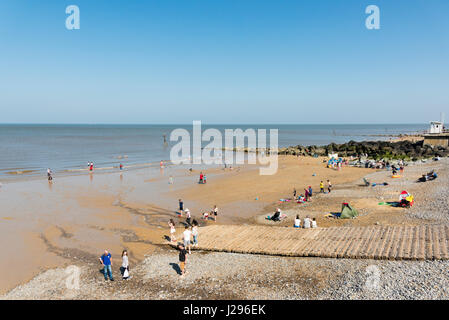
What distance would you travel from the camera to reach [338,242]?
15.4 m

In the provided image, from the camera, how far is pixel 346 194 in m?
27.6

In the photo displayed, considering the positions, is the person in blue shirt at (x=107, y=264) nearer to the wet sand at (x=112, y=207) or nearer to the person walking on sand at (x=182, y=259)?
the wet sand at (x=112, y=207)

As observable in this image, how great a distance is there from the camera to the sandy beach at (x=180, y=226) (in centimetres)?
1199

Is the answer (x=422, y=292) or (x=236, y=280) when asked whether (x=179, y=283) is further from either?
(x=422, y=292)

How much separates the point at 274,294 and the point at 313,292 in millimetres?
1368

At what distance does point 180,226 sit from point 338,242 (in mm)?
10114

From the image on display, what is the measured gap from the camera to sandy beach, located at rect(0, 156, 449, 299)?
39.3ft

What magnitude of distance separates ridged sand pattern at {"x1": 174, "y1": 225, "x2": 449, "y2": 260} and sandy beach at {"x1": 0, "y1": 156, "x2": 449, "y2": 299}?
0.68m

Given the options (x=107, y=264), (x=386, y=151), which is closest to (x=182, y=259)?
(x=107, y=264)

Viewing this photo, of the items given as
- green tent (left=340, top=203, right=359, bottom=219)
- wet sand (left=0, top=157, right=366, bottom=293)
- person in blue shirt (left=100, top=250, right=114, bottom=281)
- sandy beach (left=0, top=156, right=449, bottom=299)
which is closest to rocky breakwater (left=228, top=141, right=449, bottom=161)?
sandy beach (left=0, top=156, right=449, bottom=299)

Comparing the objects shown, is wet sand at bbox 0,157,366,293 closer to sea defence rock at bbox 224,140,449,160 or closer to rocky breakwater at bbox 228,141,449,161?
rocky breakwater at bbox 228,141,449,161
